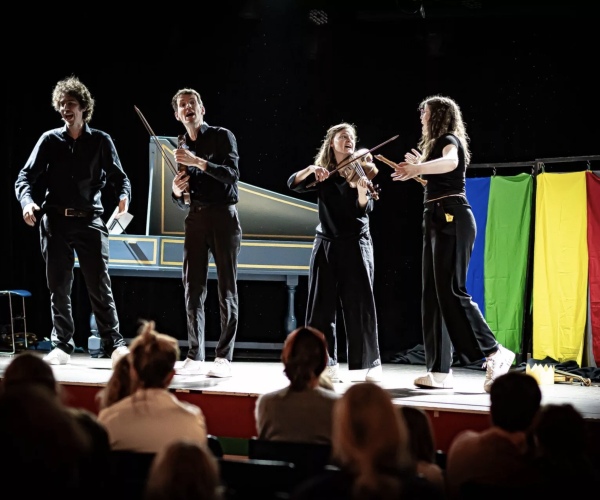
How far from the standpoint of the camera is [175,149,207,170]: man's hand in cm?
416

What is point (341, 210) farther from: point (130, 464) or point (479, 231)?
point (479, 231)

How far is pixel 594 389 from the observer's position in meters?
4.54

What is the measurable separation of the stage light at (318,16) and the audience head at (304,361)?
521cm

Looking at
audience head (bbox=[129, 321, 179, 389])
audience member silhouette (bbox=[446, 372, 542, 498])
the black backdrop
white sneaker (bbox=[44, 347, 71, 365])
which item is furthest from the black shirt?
the black backdrop

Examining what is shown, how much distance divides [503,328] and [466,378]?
1.59 m

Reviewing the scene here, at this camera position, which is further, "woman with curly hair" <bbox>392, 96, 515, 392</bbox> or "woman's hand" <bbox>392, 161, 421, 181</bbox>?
"woman with curly hair" <bbox>392, 96, 515, 392</bbox>

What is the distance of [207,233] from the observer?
170 inches

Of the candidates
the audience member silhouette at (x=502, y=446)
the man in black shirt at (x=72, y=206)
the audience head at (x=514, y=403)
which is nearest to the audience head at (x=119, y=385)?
the audience member silhouette at (x=502, y=446)

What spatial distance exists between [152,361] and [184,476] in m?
0.82

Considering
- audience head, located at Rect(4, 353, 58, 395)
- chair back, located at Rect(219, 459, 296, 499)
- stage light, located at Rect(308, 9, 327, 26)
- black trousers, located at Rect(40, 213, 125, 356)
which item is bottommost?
chair back, located at Rect(219, 459, 296, 499)

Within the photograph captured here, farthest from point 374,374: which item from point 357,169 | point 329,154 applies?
point 329,154

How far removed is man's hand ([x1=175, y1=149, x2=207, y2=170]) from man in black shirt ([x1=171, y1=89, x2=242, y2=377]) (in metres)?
0.10

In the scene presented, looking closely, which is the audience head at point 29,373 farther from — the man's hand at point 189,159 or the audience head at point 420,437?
the man's hand at point 189,159

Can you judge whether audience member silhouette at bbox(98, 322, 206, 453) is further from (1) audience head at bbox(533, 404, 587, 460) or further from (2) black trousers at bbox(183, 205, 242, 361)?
(2) black trousers at bbox(183, 205, 242, 361)
